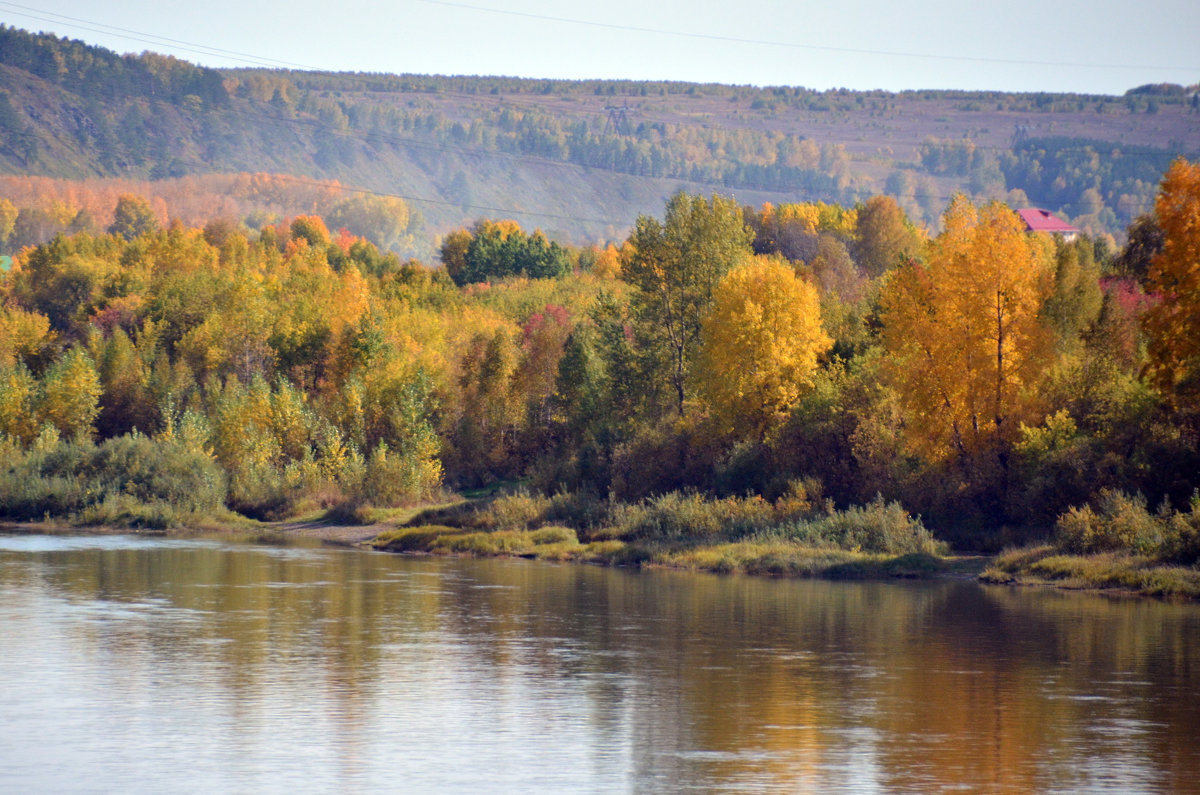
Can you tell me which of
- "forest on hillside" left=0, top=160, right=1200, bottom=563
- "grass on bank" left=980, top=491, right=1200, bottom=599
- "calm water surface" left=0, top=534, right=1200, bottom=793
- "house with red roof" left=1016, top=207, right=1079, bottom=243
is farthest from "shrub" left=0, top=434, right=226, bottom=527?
"house with red roof" left=1016, top=207, right=1079, bottom=243

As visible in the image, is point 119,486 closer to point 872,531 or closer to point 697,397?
point 697,397

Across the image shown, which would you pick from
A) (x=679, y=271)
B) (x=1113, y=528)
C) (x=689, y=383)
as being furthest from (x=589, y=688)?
(x=679, y=271)

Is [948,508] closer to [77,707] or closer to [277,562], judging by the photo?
[277,562]

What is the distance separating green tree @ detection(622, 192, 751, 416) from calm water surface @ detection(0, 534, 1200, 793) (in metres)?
25.8

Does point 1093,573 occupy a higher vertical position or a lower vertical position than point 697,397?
lower

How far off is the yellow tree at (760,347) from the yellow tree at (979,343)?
8115 mm

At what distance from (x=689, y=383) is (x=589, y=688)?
3927 cm

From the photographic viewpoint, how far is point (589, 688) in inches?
1051

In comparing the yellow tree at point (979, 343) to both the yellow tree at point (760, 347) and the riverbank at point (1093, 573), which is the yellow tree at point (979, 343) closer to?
the riverbank at point (1093, 573)

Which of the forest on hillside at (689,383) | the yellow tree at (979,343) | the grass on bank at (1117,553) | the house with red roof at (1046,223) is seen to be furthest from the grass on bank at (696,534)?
the house with red roof at (1046,223)

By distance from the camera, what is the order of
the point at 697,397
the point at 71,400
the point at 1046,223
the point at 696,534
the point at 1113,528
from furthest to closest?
1. the point at 1046,223
2. the point at 71,400
3. the point at 697,397
4. the point at 696,534
5. the point at 1113,528

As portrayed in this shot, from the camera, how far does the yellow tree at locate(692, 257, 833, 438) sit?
60.2m

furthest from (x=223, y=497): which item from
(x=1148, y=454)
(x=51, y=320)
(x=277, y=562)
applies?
(x=51, y=320)

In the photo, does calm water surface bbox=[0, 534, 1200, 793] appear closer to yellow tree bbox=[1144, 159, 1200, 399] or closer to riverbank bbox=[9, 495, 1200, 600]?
riverbank bbox=[9, 495, 1200, 600]
